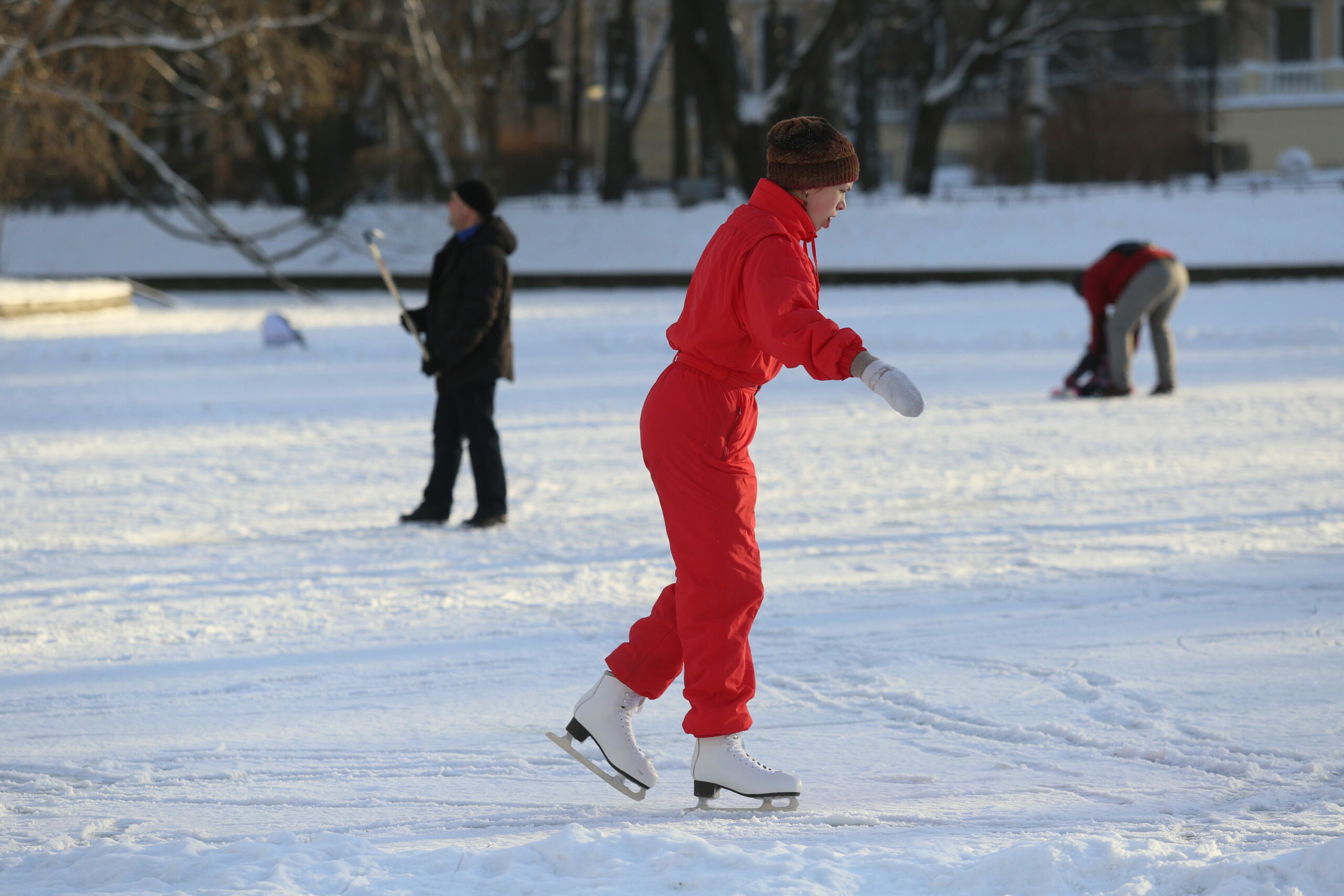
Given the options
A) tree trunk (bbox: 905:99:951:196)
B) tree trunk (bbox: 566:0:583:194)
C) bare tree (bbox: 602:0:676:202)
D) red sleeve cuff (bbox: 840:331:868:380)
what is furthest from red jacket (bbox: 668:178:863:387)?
tree trunk (bbox: 566:0:583:194)

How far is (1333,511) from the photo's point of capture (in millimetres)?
7355

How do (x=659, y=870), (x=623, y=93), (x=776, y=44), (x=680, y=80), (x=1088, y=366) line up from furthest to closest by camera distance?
1. (x=623, y=93)
2. (x=776, y=44)
3. (x=680, y=80)
4. (x=1088, y=366)
5. (x=659, y=870)

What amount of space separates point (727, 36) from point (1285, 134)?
65.2 ft

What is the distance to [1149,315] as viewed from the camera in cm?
1185

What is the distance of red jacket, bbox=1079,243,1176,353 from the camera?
1149cm

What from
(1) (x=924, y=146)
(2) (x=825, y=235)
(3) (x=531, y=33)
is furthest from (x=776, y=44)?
(2) (x=825, y=235)

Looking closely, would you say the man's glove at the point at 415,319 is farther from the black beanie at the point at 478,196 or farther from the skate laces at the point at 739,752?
the skate laces at the point at 739,752

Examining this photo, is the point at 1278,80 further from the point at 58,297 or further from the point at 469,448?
the point at 469,448

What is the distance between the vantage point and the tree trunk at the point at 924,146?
101ft

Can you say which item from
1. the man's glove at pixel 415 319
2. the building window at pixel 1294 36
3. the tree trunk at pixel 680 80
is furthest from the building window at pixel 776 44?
the man's glove at pixel 415 319

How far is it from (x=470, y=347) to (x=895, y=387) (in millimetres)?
4169

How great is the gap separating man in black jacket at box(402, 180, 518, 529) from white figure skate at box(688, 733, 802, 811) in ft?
12.1

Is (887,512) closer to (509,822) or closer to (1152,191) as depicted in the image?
(509,822)

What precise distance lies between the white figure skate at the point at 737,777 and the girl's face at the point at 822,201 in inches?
49.4
